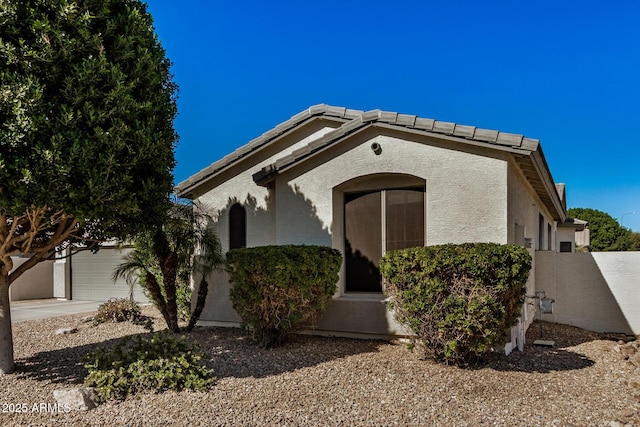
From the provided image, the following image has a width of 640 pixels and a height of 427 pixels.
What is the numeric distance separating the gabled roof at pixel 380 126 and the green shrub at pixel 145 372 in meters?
5.36

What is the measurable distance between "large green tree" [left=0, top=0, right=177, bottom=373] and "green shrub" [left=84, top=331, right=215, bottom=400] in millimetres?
2328

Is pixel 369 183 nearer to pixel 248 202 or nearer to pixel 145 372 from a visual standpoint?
pixel 248 202

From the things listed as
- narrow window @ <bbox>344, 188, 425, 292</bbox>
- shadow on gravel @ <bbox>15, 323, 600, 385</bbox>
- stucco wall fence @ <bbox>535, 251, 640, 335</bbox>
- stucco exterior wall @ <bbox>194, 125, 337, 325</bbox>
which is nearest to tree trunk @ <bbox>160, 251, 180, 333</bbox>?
shadow on gravel @ <bbox>15, 323, 600, 385</bbox>

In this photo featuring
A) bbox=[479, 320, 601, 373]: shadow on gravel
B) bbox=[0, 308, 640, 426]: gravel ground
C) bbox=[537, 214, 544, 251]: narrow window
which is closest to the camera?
bbox=[0, 308, 640, 426]: gravel ground

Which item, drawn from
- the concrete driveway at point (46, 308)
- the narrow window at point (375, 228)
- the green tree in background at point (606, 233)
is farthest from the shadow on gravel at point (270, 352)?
the green tree in background at point (606, 233)

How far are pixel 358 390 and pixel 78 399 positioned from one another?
158 inches

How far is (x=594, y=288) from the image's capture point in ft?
39.5

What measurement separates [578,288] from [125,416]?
40.3ft

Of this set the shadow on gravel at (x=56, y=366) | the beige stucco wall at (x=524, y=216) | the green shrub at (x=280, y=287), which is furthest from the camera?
the beige stucco wall at (x=524, y=216)

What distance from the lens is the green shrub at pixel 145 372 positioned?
6.34m

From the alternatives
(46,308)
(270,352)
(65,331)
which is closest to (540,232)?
(270,352)

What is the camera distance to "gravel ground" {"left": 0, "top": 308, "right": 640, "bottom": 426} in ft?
18.0

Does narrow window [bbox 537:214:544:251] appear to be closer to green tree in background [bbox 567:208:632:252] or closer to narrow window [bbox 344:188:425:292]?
narrow window [bbox 344:188:425:292]

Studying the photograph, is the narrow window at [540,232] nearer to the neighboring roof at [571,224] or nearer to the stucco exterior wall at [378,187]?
the stucco exterior wall at [378,187]
